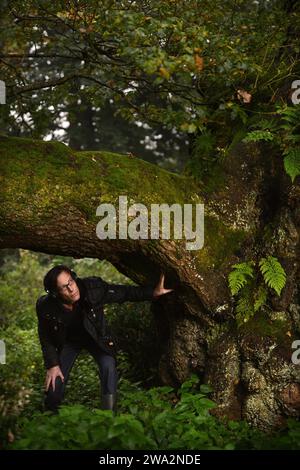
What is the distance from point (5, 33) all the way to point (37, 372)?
525 cm

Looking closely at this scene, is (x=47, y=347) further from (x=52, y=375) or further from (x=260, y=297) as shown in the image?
(x=260, y=297)

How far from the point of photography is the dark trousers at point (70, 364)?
21.0 ft

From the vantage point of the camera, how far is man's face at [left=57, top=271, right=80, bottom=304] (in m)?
6.28

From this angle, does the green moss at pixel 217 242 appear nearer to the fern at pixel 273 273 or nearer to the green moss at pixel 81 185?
the green moss at pixel 81 185

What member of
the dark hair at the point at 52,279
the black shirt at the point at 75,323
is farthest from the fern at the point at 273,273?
the dark hair at the point at 52,279

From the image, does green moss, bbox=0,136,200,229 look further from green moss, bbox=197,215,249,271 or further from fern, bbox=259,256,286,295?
fern, bbox=259,256,286,295

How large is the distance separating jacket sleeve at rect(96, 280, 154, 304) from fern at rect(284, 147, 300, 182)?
227 centimetres

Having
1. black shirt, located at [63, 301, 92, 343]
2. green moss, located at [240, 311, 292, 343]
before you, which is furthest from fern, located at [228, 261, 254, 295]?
black shirt, located at [63, 301, 92, 343]

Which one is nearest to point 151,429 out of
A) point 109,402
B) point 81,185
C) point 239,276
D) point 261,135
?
point 109,402

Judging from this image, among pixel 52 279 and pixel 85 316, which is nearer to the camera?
pixel 52 279

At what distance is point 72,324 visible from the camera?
6.58 metres

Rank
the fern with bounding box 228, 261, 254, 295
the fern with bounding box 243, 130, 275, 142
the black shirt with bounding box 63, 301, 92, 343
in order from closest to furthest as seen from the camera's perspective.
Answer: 1. the fern with bounding box 243, 130, 275, 142
2. the black shirt with bounding box 63, 301, 92, 343
3. the fern with bounding box 228, 261, 254, 295

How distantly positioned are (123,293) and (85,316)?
0.56 meters
